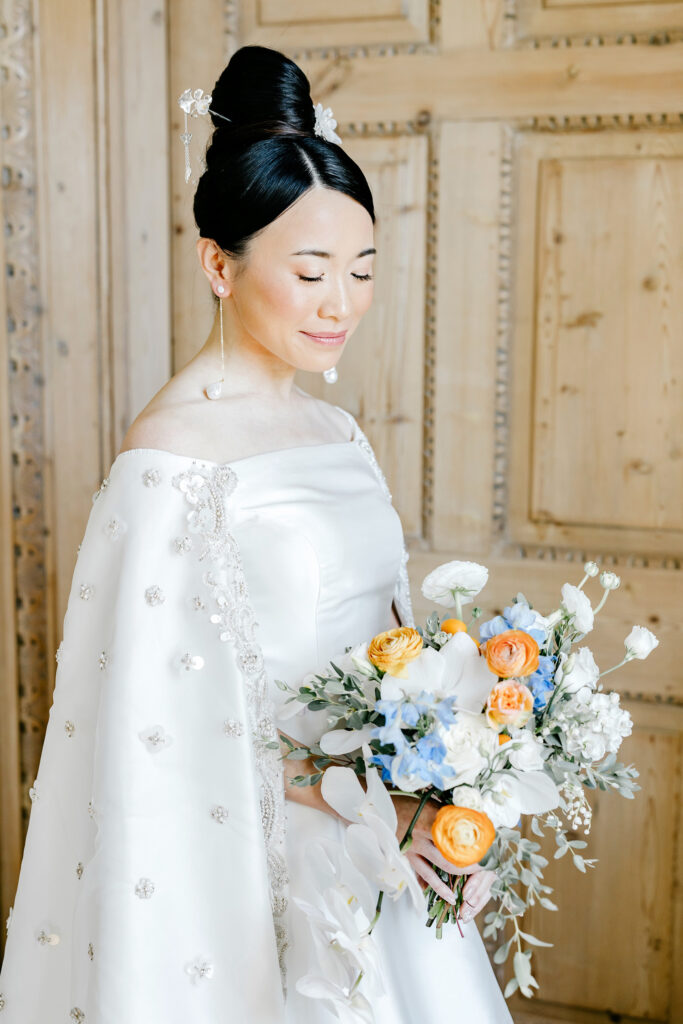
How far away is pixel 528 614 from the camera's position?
1.20m

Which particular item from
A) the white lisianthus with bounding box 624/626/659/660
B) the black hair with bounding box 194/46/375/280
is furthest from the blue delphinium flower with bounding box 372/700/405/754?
the black hair with bounding box 194/46/375/280

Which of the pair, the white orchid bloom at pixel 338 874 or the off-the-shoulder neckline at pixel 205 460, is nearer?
the white orchid bloom at pixel 338 874

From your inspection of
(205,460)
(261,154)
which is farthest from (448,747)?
(261,154)

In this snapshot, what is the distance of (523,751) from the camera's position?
1113 mm

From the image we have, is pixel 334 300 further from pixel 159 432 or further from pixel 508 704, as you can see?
pixel 508 704

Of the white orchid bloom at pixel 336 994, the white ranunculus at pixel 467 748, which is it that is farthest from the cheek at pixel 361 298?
the white orchid bloom at pixel 336 994

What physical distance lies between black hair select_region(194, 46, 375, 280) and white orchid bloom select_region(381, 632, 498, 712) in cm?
64

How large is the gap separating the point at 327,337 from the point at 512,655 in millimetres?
567

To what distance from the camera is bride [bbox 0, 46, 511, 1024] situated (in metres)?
1.25

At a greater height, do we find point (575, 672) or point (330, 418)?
point (330, 418)

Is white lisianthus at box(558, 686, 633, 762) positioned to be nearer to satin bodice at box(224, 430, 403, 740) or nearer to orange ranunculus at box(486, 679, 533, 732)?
orange ranunculus at box(486, 679, 533, 732)

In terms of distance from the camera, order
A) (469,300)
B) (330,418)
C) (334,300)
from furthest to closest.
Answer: (469,300) → (330,418) → (334,300)

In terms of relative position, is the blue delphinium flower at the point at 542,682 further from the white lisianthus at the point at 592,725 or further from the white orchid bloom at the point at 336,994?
the white orchid bloom at the point at 336,994

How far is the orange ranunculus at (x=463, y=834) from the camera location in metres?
1.05
